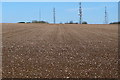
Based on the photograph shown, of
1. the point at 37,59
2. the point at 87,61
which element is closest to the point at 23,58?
the point at 37,59

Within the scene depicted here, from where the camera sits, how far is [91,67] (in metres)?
12.7

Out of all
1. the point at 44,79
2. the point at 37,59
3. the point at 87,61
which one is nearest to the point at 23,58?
the point at 37,59

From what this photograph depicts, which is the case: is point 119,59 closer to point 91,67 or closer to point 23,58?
point 91,67

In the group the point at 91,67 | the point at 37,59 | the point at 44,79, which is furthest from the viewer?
the point at 37,59

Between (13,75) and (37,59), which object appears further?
(37,59)

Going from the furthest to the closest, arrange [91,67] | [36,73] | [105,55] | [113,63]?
1. [105,55]
2. [113,63]
3. [91,67]
4. [36,73]

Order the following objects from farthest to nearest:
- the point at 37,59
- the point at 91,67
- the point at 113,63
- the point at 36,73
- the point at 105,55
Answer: the point at 105,55
the point at 37,59
the point at 113,63
the point at 91,67
the point at 36,73

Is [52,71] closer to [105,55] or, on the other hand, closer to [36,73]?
[36,73]

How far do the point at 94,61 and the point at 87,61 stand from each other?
1.21 ft

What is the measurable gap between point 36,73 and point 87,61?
369cm

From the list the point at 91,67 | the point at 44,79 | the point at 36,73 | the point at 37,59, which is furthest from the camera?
the point at 37,59

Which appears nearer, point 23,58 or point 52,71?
point 52,71

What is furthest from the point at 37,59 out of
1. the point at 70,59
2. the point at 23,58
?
the point at 70,59

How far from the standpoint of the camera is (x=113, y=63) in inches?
541
